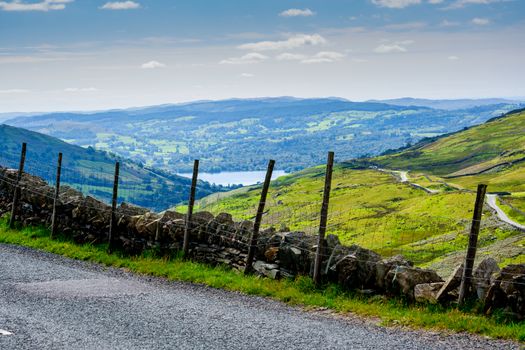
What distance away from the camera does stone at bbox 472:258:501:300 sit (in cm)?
1594

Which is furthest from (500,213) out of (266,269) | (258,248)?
(266,269)

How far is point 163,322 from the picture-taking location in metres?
15.7

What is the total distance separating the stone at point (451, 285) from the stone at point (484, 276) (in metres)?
0.37

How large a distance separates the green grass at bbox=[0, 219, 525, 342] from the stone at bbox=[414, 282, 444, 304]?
23cm

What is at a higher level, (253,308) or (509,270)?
(509,270)

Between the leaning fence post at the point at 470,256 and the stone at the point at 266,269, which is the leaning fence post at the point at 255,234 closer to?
the stone at the point at 266,269

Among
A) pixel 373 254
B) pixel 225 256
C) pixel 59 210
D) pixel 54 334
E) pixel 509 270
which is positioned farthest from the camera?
pixel 59 210

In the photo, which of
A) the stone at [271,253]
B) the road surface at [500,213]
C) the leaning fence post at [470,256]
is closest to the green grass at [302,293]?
the leaning fence post at [470,256]

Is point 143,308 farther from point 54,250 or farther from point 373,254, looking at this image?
point 54,250

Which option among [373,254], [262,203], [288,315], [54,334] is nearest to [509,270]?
[373,254]

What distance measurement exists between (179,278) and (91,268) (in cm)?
390

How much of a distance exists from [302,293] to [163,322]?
4764 millimetres

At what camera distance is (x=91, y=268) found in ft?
75.6

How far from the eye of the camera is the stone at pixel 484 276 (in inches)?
627
